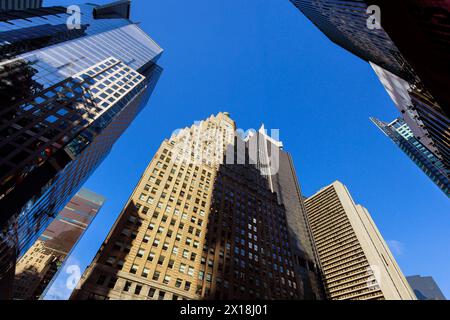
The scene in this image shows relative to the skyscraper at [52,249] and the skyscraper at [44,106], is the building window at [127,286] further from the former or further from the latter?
the skyscraper at [52,249]

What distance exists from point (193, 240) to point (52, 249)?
132 metres

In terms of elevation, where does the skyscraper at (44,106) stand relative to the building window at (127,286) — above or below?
above

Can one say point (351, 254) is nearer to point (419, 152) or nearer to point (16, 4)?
point (419, 152)

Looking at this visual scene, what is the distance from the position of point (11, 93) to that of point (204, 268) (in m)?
55.7

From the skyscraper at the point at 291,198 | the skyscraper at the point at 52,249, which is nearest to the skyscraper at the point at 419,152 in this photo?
the skyscraper at the point at 291,198

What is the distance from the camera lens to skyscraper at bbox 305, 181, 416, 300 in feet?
345

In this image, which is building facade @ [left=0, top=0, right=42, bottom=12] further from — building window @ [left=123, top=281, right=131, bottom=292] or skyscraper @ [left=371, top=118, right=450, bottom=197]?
skyscraper @ [left=371, top=118, right=450, bottom=197]

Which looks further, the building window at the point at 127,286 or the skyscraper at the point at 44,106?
the skyscraper at the point at 44,106

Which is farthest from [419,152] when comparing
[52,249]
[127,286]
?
[52,249]

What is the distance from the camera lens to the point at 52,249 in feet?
444

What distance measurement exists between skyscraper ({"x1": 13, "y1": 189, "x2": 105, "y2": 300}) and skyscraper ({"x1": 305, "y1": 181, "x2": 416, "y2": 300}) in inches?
5736

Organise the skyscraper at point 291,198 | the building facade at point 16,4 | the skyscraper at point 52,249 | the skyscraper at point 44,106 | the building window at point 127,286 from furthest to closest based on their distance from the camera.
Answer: the skyscraper at point 52,249
the skyscraper at point 291,198
the building facade at point 16,4
the skyscraper at point 44,106
the building window at point 127,286

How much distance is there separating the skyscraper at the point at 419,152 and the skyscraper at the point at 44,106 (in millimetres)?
98720

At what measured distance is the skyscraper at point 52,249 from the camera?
119 m
